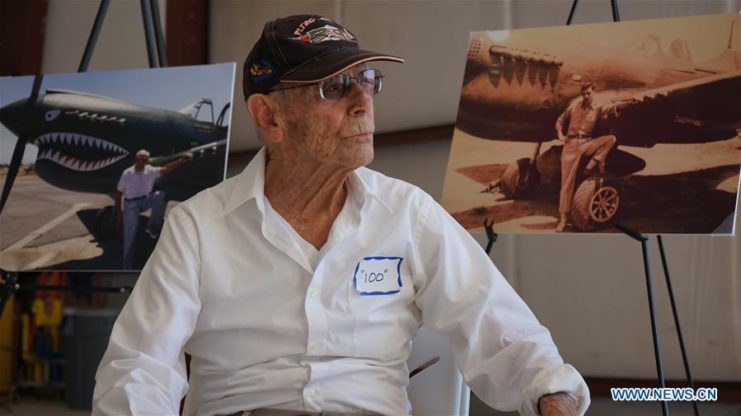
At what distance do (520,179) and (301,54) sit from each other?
866 mm

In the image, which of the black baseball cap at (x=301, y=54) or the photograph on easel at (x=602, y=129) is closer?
the black baseball cap at (x=301, y=54)

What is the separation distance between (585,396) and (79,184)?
1895 mm

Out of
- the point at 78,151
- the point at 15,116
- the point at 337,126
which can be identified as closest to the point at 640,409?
the point at 337,126

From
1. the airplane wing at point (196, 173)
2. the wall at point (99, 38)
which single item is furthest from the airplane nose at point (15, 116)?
the wall at point (99, 38)

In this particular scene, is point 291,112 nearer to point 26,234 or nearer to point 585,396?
point 585,396

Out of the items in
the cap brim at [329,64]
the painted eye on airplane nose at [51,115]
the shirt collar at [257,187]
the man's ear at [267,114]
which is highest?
the cap brim at [329,64]

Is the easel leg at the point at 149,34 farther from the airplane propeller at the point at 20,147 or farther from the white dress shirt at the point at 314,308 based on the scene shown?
the white dress shirt at the point at 314,308

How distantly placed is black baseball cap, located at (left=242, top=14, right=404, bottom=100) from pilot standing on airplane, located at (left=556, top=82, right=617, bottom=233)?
718mm

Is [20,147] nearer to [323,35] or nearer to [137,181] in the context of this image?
[137,181]

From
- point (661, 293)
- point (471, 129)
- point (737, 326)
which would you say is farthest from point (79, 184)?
point (737, 326)

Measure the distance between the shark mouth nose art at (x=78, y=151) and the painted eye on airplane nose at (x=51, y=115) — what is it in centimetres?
6

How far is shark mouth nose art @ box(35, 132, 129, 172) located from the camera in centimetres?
268

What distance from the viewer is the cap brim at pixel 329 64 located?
155cm

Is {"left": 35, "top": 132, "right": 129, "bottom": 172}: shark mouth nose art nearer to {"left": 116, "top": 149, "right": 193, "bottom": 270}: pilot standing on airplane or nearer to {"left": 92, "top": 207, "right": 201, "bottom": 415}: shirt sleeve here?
{"left": 116, "top": 149, "right": 193, "bottom": 270}: pilot standing on airplane
